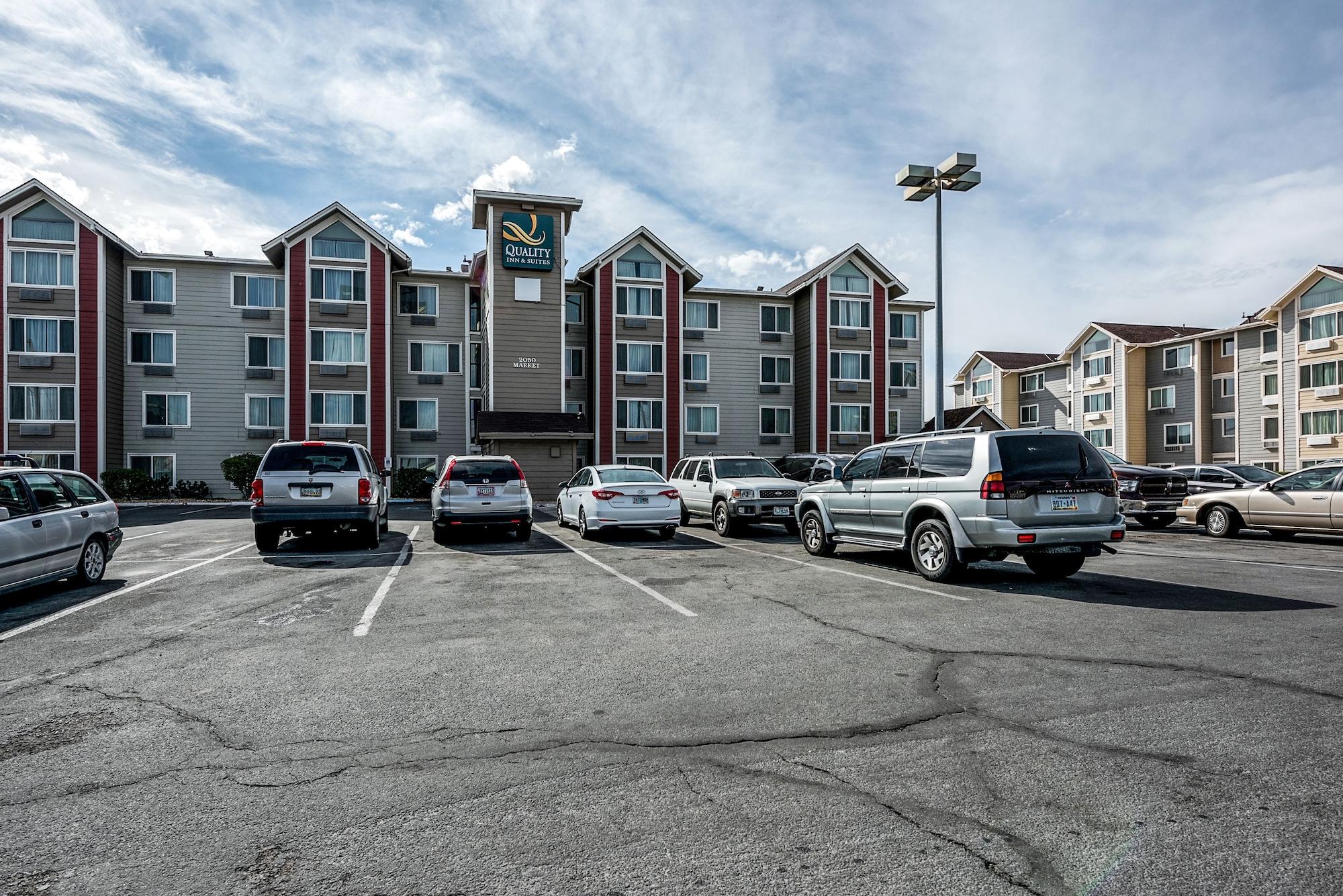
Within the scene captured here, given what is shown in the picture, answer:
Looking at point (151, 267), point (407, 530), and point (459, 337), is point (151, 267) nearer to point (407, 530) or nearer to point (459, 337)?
point (459, 337)

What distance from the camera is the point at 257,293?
112ft

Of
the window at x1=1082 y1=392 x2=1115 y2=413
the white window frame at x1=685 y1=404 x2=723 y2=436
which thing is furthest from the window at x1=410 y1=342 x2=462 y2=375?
the window at x1=1082 y1=392 x2=1115 y2=413

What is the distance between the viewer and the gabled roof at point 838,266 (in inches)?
1485

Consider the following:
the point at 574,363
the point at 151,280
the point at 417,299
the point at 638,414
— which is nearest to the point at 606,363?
the point at 574,363

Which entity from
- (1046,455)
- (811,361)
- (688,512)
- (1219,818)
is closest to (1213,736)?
(1219,818)

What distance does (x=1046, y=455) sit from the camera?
9.49m

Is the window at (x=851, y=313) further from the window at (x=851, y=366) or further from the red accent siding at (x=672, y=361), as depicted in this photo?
the red accent siding at (x=672, y=361)

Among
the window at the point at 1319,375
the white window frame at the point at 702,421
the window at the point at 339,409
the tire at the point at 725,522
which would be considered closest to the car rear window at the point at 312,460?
the tire at the point at 725,522

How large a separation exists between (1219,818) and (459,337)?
3557cm

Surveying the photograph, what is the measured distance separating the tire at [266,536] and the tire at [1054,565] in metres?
11.7

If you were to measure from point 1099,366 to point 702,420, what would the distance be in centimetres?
2887

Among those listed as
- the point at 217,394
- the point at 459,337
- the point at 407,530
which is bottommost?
the point at 407,530

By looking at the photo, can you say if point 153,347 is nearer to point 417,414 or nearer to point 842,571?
point 417,414

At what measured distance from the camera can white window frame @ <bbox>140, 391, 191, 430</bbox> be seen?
33031 mm
